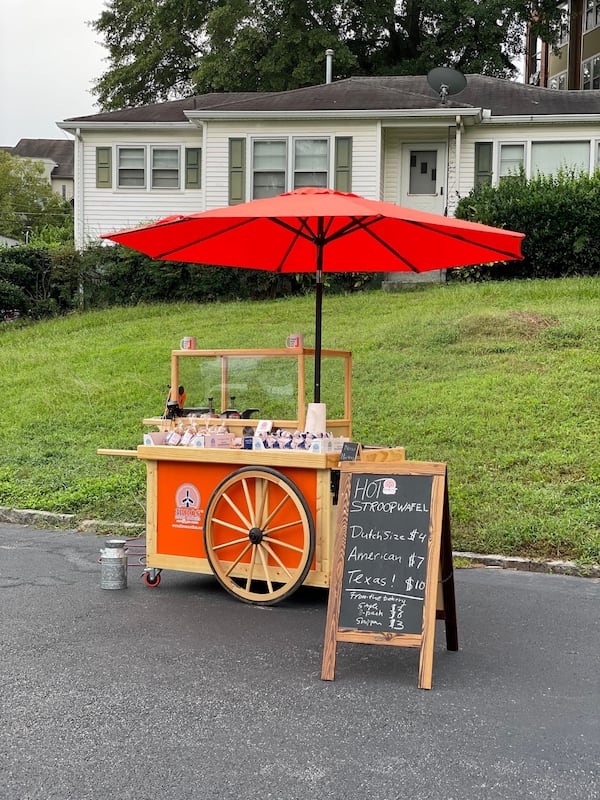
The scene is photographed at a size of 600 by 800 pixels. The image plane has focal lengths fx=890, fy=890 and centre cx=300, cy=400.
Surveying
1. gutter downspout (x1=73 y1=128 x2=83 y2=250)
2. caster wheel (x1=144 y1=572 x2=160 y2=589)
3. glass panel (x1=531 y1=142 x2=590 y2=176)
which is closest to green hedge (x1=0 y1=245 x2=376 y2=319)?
gutter downspout (x1=73 y1=128 x2=83 y2=250)

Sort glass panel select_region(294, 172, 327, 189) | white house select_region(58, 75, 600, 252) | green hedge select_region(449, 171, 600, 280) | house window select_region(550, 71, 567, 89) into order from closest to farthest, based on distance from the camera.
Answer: green hedge select_region(449, 171, 600, 280)
white house select_region(58, 75, 600, 252)
glass panel select_region(294, 172, 327, 189)
house window select_region(550, 71, 567, 89)

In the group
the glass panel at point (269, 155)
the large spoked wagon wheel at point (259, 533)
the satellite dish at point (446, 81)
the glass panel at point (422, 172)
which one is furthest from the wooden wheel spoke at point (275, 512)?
the satellite dish at point (446, 81)

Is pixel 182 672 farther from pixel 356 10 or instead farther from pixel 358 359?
pixel 356 10

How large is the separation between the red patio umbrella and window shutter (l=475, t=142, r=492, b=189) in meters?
16.0

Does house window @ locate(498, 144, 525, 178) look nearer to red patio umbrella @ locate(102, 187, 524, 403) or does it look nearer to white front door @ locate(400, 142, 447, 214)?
white front door @ locate(400, 142, 447, 214)

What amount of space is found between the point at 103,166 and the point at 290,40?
10.6 m

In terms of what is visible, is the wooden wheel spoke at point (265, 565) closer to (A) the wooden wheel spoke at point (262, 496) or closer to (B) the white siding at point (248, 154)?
(A) the wooden wheel spoke at point (262, 496)

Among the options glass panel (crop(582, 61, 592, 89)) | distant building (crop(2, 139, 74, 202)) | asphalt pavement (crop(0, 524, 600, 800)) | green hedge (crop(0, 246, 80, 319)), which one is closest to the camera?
asphalt pavement (crop(0, 524, 600, 800))

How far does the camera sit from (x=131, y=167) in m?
23.7

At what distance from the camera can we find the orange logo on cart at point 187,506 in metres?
6.24

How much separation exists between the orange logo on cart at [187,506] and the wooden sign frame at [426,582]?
155cm

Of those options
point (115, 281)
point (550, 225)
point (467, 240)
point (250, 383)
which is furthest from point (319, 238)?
point (115, 281)

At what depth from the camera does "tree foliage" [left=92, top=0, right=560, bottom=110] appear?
3136cm

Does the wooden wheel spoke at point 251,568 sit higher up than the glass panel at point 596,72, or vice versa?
the glass panel at point 596,72
